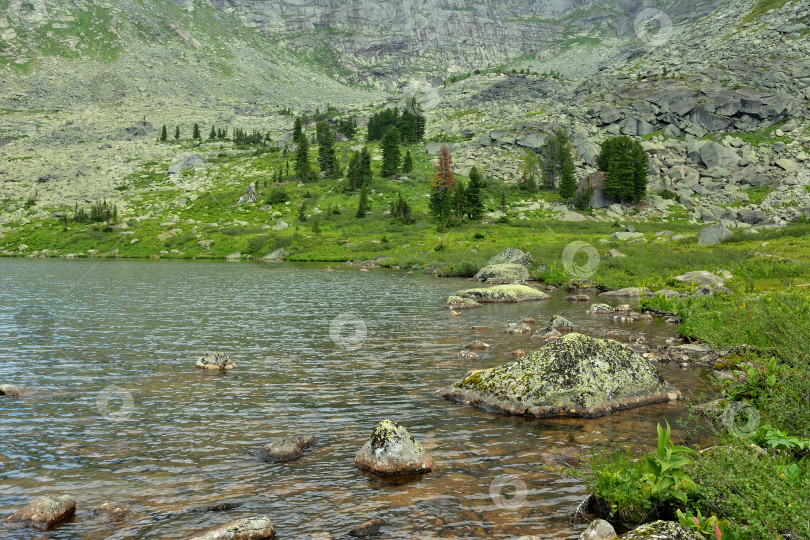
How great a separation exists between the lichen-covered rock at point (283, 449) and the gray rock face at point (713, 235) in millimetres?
61642

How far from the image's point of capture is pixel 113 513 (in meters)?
8.15

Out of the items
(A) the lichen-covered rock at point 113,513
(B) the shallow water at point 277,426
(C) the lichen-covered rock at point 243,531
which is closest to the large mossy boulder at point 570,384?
(B) the shallow water at point 277,426

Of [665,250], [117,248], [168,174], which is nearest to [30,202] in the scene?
[168,174]

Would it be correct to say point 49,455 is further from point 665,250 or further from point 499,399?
point 665,250

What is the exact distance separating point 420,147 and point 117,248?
103 meters

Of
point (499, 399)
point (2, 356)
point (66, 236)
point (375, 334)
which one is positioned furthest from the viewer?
point (66, 236)

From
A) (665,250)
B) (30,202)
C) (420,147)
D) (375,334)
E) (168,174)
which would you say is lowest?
(375,334)

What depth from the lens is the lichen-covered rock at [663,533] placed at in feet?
19.7

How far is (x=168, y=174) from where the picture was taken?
162 meters

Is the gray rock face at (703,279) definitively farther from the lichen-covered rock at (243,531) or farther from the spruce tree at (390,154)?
the spruce tree at (390,154)

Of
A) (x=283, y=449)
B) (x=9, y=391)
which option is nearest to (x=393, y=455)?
(x=283, y=449)

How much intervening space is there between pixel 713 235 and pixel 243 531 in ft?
219

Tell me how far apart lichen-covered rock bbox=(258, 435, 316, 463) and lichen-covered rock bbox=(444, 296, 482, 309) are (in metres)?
24.1

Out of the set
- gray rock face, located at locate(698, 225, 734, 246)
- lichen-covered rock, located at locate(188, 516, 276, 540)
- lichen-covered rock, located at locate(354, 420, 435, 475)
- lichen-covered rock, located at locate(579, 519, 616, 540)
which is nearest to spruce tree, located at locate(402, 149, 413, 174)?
gray rock face, located at locate(698, 225, 734, 246)
